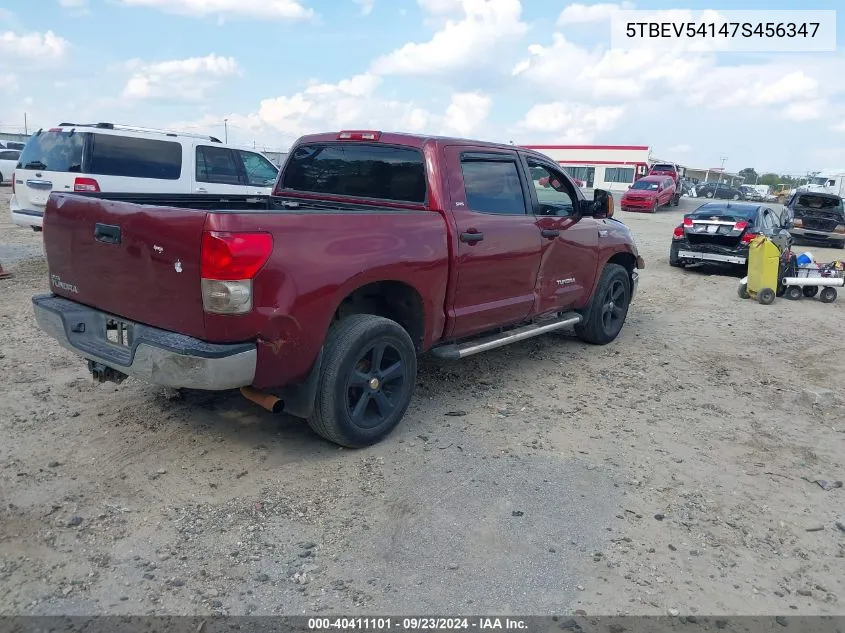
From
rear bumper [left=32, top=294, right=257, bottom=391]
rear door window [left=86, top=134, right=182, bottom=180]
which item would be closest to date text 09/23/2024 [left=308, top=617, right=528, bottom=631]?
rear bumper [left=32, top=294, right=257, bottom=391]

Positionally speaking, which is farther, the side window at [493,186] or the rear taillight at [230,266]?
the side window at [493,186]

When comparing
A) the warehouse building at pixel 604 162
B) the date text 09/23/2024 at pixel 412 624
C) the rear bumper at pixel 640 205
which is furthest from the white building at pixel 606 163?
the date text 09/23/2024 at pixel 412 624

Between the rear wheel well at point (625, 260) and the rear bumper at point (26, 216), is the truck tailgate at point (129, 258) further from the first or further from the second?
the rear bumper at point (26, 216)

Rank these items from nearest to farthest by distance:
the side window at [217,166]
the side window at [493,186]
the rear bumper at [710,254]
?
the side window at [493,186], the side window at [217,166], the rear bumper at [710,254]

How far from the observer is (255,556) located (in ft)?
10.0

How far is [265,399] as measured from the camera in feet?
12.5

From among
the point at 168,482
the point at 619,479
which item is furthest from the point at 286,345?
the point at 619,479

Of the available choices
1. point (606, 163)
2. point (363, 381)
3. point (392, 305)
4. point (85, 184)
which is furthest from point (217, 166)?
point (606, 163)

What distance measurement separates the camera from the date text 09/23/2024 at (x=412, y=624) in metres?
2.64

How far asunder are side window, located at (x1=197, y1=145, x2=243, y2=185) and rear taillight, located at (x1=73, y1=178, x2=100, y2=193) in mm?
1756

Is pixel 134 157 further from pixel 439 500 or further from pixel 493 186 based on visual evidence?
pixel 439 500

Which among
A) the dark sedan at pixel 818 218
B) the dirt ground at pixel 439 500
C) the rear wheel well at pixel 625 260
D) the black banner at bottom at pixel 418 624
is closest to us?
the black banner at bottom at pixel 418 624

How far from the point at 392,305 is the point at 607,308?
324cm

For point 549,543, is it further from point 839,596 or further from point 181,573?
point 181,573
